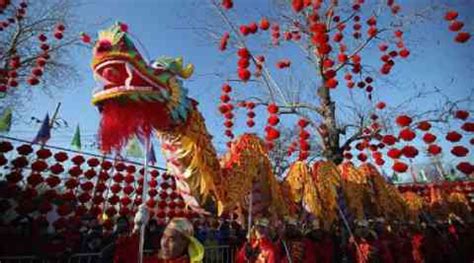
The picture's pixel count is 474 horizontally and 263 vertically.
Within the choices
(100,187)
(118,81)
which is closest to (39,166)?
(100,187)

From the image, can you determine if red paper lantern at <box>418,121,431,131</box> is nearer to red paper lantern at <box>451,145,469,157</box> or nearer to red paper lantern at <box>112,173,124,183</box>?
red paper lantern at <box>451,145,469,157</box>

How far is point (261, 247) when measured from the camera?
459 centimetres

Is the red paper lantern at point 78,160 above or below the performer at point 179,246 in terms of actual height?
above

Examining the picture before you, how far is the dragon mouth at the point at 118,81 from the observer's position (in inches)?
115

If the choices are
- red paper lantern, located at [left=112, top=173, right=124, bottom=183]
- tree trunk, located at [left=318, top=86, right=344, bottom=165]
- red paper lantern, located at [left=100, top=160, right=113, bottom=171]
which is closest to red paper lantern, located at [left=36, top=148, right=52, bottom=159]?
red paper lantern, located at [left=100, top=160, right=113, bottom=171]

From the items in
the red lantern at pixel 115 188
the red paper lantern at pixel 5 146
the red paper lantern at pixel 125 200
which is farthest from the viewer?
the red paper lantern at pixel 125 200

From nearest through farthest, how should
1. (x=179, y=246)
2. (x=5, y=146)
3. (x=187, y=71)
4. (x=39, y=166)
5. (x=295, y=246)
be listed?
(x=179, y=246) → (x=187, y=71) → (x=295, y=246) → (x=5, y=146) → (x=39, y=166)

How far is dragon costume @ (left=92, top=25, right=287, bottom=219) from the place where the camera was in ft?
9.66

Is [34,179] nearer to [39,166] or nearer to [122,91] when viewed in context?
[39,166]

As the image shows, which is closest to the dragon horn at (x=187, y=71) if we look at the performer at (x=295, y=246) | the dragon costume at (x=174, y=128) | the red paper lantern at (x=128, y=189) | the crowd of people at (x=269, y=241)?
the dragon costume at (x=174, y=128)

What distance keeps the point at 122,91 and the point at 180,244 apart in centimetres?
133

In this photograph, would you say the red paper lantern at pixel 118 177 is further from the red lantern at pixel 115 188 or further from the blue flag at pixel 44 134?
the blue flag at pixel 44 134

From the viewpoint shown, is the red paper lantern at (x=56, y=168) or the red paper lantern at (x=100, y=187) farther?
the red paper lantern at (x=100, y=187)

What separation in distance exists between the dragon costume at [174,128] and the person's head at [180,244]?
0.59 meters
